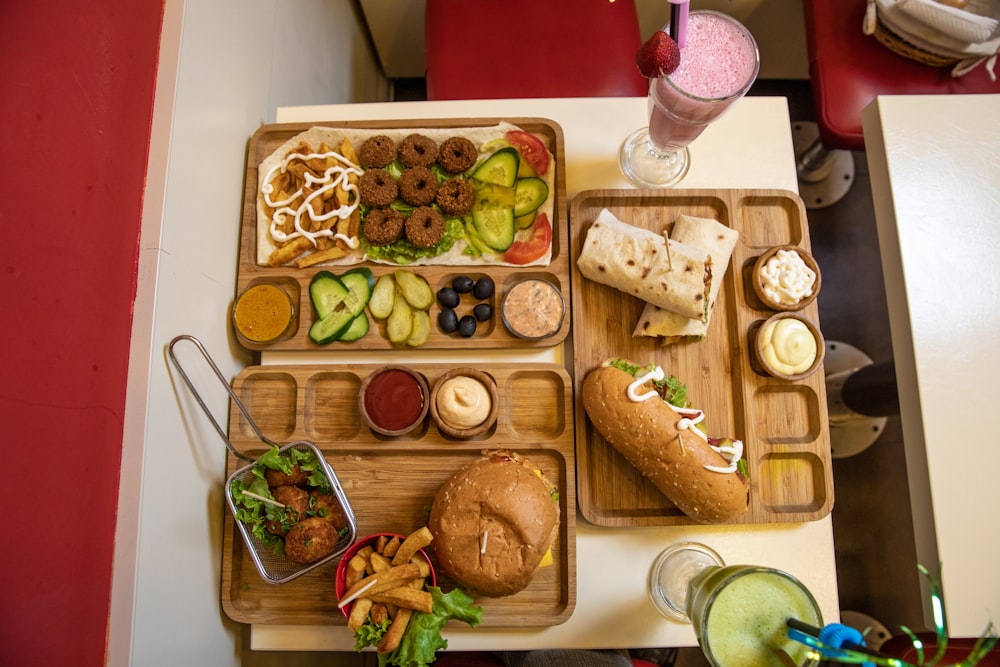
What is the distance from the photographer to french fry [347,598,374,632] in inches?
59.1

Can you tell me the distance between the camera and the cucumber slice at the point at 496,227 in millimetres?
1895

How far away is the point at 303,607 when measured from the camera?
5.65 ft

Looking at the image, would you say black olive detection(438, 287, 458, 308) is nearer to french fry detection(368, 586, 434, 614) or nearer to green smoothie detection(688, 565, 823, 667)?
french fry detection(368, 586, 434, 614)

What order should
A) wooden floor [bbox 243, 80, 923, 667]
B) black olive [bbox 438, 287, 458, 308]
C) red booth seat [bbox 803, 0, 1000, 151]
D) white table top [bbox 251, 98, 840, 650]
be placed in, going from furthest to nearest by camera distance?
wooden floor [bbox 243, 80, 923, 667] < red booth seat [bbox 803, 0, 1000, 151] < black olive [bbox 438, 287, 458, 308] < white table top [bbox 251, 98, 840, 650]

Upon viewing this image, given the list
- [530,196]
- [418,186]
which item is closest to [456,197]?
[418,186]

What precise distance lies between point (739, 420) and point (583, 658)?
110cm

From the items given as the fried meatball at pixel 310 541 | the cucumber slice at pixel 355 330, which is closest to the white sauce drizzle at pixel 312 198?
the cucumber slice at pixel 355 330

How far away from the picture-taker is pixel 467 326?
1.80m

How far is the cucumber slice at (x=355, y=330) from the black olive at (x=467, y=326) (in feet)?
1.11

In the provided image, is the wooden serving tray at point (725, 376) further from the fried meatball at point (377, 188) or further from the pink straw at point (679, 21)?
the fried meatball at point (377, 188)

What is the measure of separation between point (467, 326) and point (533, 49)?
125cm

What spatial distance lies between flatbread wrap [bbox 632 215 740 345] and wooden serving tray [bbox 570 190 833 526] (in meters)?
0.06

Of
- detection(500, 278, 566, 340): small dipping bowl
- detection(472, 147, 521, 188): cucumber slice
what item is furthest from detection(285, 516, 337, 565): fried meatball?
detection(472, 147, 521, 188): cucumber slice

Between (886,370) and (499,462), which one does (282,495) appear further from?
(886,370)
